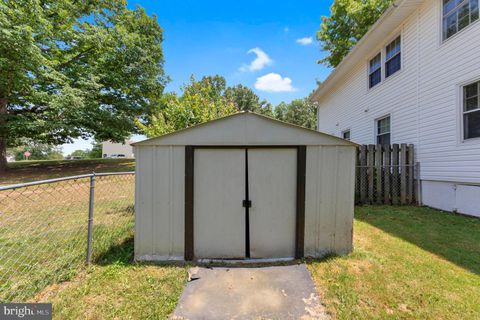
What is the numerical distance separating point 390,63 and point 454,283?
8095mm

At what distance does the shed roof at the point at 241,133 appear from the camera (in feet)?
10.7

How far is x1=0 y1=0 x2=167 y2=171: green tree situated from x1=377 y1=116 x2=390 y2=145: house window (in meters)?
15.1

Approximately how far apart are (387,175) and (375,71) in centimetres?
493

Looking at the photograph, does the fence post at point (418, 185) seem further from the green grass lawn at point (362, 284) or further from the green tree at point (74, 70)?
the green tree at point (74, 70)

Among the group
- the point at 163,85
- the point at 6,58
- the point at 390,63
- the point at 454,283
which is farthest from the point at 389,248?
the point at 163,85

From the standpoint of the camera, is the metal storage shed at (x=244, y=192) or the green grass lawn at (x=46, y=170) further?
the green grass lawn at (x=46, y=170)

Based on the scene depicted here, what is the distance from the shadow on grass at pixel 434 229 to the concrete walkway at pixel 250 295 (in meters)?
2.43

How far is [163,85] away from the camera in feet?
60.1

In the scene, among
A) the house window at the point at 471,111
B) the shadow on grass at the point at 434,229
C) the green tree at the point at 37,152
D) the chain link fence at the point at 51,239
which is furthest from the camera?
the green tree at the point at 37,152

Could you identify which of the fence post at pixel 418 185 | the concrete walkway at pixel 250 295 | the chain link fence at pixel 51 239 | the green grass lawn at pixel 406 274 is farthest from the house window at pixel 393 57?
the chain link fence at pixel 51 239

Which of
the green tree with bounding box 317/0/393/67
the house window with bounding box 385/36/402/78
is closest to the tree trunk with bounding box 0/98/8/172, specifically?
the house window with bounding box 385/36/402/78

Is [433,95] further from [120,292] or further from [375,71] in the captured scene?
[120,292]

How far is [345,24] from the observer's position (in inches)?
578

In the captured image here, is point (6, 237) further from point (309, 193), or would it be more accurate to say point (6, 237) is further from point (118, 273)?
point (309, 193)
